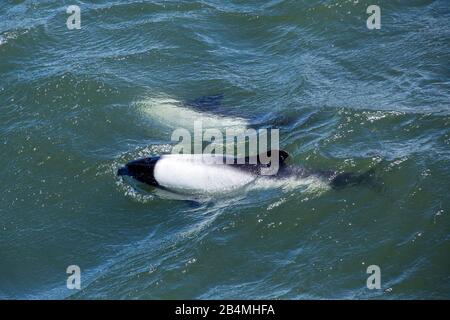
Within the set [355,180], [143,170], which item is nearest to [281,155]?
[355,180]

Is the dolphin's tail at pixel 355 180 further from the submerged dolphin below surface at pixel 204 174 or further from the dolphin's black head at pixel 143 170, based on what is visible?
the dolphin's black head at pixel 143 170

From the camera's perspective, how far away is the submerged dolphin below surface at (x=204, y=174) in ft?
48.2

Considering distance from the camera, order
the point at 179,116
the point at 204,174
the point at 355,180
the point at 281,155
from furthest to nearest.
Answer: the point at 179,116 → the point at 281,155 → the point at 204,174 → the point at 355,180

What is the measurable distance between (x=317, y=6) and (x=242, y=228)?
9644mm

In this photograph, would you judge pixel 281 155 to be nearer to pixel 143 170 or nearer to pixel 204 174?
pixel 204 174

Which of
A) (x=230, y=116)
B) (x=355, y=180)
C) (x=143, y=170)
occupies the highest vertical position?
(x=230, y=116)

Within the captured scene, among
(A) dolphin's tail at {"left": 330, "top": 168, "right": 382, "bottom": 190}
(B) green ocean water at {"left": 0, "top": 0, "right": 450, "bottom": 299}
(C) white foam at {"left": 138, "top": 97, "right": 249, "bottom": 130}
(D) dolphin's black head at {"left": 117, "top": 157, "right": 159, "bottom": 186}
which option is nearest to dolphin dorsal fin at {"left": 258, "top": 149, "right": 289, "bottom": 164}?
(B) green ocean water at {"left": 0, "top": 0, "right": 450, "bottom": 299}

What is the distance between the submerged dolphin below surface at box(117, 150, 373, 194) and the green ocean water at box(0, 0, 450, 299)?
259mm

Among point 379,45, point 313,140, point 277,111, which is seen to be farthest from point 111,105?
point 379,45

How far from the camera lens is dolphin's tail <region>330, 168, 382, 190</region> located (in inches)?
563

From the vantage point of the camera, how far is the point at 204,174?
1480cm

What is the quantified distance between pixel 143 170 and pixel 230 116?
3.15 m

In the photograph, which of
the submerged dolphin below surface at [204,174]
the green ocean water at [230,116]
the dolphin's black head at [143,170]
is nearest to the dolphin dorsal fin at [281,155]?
the submerged dolphin below surface at [204,174]

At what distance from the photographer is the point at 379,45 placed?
19.4 m
